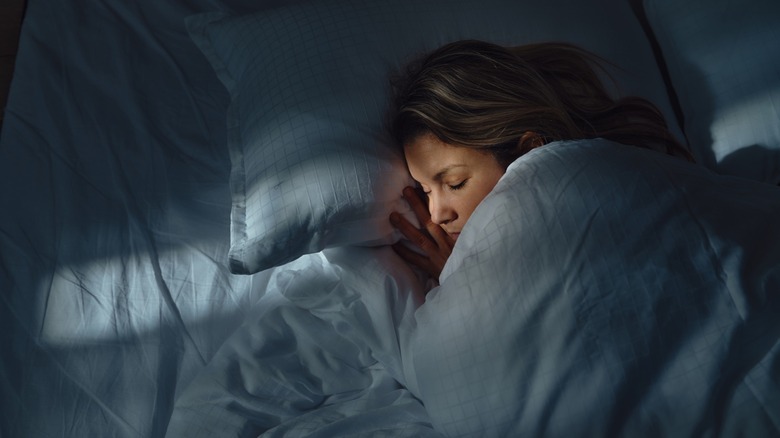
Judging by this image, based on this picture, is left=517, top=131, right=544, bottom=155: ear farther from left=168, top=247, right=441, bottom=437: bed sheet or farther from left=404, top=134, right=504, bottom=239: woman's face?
left=168, top=247, right=441, bottom=437: bed sheet

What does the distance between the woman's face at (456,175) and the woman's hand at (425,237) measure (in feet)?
0.12

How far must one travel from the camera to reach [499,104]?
111 centimetres

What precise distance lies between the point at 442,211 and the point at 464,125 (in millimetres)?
117

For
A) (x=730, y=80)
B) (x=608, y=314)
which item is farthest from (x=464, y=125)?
(x=730, y=80)

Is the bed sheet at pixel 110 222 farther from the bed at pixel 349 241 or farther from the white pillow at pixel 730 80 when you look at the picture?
the white pillow at pixel 730 80

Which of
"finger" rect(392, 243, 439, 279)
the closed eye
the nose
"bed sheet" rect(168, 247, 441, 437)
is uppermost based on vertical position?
the closed eye

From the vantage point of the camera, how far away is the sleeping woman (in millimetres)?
1111

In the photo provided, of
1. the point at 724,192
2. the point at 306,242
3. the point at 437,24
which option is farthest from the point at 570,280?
the point at 437,24

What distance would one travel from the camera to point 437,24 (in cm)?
126

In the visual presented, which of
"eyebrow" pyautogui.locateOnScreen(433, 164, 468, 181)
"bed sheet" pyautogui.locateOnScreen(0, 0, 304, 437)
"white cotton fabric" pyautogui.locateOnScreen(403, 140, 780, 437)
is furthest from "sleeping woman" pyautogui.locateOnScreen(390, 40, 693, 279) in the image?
"bed sheet" pyautogui.locateOnScreen(0, 0, 304, 437)

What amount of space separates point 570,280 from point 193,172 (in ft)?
2.14

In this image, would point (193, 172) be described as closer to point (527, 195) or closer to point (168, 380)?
point (168, 380)

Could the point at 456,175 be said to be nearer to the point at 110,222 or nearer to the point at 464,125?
the point at 464,125

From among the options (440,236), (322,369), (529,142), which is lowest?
(322,369)
